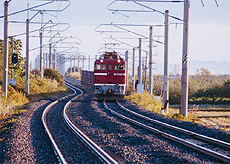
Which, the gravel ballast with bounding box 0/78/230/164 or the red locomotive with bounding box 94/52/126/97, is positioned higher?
the red locomotive with bounding box 94/52/126/97

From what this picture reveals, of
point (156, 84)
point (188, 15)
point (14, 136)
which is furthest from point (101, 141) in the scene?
point (156, 84)

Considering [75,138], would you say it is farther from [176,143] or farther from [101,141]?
[176,143]

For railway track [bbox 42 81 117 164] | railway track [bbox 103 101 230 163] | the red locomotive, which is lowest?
railway track [bbox 42 81 117 164]

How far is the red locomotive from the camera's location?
75.0 ft

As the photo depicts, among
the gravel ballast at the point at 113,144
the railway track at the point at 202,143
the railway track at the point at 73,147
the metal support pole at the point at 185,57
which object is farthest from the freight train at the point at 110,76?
the railway track at the point at 202,143

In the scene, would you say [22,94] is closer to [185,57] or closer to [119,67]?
[119,67]

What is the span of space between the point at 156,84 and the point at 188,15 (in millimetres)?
35815

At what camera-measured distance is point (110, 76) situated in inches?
901

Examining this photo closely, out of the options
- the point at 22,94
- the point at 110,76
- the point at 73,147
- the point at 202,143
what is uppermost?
the point at 110,76

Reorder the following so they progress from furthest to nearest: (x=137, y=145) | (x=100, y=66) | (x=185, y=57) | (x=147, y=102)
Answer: (x=100, y=66)
(x=147, y=102)
(x=185, y=57)
(x=137, y=145)

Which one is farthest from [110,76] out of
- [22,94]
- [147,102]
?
[22,94]

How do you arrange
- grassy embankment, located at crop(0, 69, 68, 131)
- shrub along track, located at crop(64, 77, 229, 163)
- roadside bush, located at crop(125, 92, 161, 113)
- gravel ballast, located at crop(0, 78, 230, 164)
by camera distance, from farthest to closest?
roadside bush, located at crop(125, 92, 161, 113) < grassy embankment, located at crop(0, 69, 68, 131) < gravel ballast, located at crop(0, 78, 230, 164) < shrub along track, located at crop(64, 77, 229, 163)

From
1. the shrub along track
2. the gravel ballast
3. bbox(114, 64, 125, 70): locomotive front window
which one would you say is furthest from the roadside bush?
the shrub along track

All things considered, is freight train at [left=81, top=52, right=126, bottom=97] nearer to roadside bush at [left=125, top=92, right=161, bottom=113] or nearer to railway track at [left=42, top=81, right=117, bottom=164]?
roadside bush at [left=125, top=92, right=161, bottom=113]
